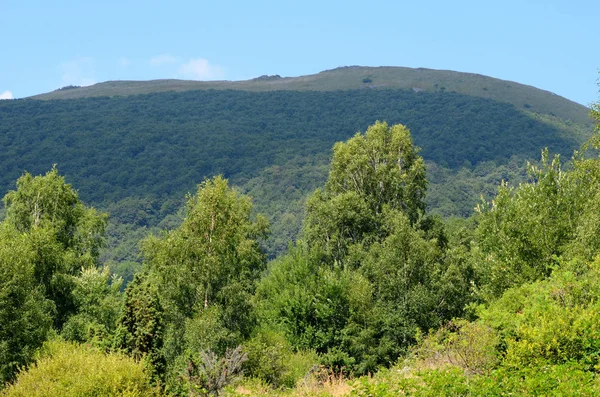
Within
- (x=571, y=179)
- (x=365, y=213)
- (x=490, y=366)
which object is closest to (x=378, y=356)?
(x=365, y=213)

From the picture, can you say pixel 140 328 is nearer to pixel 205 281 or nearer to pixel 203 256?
pixel 205 281

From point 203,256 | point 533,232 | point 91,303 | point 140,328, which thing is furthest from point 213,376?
point 91,303

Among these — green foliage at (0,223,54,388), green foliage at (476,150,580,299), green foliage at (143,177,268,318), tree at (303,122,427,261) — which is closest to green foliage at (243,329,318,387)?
green foliage at (143,177,268,318)

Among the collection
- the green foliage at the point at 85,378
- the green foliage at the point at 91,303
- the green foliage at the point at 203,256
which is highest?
the green foliage at the point at 203,256

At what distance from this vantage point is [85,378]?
78.8 feet

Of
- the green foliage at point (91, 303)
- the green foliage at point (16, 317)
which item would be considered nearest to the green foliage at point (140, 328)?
the green foliage at point (16, 317)

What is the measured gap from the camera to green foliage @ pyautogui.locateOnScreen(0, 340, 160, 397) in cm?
2392

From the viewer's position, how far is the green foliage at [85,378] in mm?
23922

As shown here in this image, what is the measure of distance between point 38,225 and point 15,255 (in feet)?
42.9

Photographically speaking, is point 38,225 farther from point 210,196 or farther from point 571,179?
point 571,179

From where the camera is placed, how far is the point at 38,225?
5138 centimetres

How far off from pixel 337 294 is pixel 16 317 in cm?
1862

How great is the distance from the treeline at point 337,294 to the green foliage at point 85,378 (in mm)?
86

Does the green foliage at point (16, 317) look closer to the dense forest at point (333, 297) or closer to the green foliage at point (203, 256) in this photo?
the dense forest at point (333, 297)
